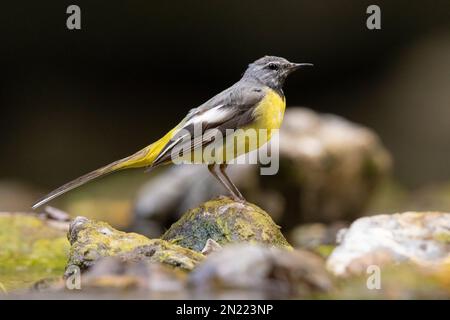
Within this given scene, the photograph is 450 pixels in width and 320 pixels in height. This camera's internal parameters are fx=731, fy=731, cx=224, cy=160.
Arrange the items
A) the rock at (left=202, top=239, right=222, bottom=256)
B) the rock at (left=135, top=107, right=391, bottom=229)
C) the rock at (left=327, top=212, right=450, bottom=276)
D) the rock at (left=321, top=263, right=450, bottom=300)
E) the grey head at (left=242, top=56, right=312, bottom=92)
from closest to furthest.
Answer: the rock at (left=321, top=263, right=450, bottom=300) < the rock at (left=327, top=212, right=450, bottom=276) < the rock at (left=202, top=239, right=222, bottom=256) < the grey head at (left=242, top=56, right=312, bottom=92) < the rock at (left=135, top=107, right=391, bottom=229)

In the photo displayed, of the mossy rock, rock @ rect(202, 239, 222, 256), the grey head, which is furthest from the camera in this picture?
the grey head

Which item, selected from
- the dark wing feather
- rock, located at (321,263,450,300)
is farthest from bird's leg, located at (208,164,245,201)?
rock, located at (321,263,450,300)

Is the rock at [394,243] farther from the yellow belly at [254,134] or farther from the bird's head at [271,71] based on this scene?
the bird's head at [271,71]

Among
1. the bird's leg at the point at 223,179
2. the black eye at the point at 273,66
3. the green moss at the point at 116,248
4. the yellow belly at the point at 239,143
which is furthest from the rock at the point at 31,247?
the black eye at the point at 273,66

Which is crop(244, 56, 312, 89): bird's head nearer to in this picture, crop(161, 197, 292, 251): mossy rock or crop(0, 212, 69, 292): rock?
crop(161, 197, 292, 251): mossy rock

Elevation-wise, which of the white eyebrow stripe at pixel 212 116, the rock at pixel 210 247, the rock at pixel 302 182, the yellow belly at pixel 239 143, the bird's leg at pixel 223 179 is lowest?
the rock at pixel 302 182
